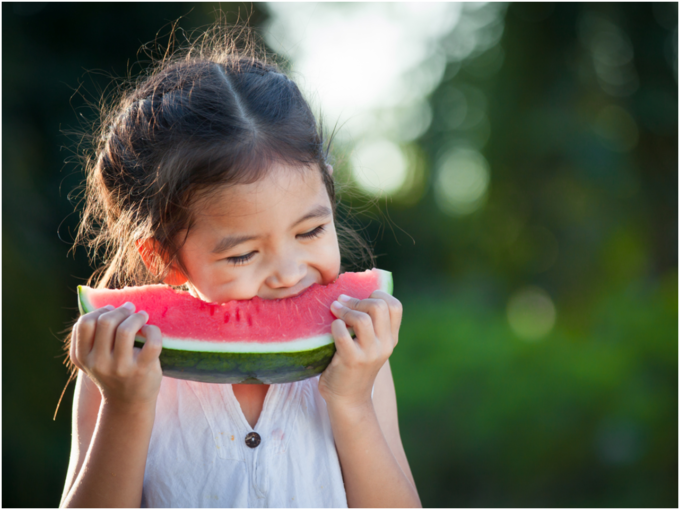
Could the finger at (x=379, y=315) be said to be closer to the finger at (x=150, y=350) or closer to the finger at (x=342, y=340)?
the finger at (x=342, y=340)

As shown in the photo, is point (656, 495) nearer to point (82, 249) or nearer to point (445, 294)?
point (445, 294)

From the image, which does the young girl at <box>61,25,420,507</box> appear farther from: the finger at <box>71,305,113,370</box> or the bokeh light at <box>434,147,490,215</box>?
the bokeh light at <box>434,147,490,215</box>

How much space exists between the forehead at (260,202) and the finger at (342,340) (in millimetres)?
340

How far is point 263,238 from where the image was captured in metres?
1.54

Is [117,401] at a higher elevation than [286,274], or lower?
lower

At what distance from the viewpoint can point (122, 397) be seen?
4.68ft

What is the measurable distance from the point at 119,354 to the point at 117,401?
0.17 meters

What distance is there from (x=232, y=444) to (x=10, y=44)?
410 centimetres

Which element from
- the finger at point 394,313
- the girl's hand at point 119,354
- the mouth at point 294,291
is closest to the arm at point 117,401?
the girl's hand at point 119,354

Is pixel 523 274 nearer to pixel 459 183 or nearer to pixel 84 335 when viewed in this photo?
pixel 459 183

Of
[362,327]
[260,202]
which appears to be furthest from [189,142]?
[362,327]

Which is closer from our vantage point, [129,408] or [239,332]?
[129,408]

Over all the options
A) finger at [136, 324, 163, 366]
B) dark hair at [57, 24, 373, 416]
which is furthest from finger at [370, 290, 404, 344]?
finger at [136, 324, 163, 366]

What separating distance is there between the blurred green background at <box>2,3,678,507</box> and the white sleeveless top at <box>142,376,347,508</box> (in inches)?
43.2
